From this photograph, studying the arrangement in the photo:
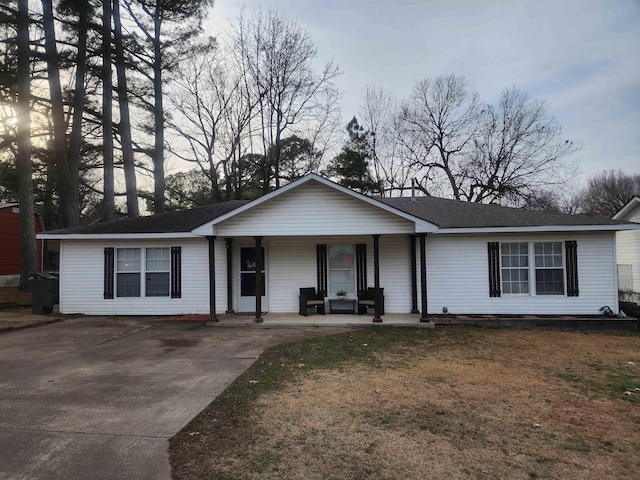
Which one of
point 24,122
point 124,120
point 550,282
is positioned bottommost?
point 550,282

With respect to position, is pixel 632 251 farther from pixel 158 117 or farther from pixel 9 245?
pixel 9 245

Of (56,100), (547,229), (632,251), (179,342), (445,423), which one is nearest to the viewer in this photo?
(445,423)

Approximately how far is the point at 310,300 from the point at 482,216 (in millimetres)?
5798

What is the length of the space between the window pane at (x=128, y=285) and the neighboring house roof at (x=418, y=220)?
1313 mm

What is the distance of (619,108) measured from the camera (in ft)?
43.8

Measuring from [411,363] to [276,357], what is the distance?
2.39 metres

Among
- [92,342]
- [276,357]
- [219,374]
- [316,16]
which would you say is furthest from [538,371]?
[316,16]

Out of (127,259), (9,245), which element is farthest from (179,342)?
(9,245)

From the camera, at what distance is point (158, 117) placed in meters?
20.0

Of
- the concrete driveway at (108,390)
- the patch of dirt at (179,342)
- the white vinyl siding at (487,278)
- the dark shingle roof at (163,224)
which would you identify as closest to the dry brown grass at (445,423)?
the concrete driveway at (108,390)

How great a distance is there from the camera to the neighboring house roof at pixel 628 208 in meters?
14.1

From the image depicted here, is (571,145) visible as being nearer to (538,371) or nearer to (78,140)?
(538,371)

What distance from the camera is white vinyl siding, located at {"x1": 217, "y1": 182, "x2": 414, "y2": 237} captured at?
999 centimetres

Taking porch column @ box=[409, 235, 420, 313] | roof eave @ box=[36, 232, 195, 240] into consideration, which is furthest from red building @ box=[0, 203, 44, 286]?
porch column @ box=[409, 235, 420, 313]
